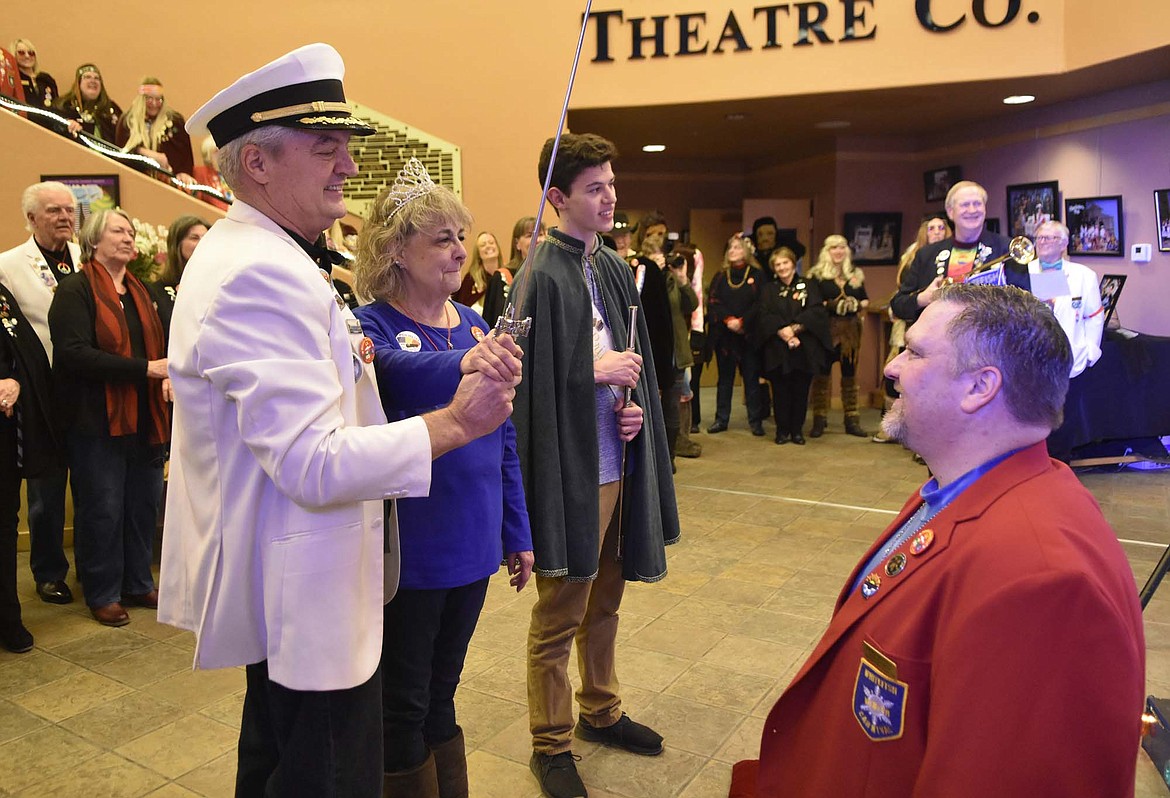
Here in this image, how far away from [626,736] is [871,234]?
8.64m

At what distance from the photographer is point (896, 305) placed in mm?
5504

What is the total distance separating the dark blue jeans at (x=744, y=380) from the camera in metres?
7.95

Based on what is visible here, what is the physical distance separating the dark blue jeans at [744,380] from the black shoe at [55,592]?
18.1 ft

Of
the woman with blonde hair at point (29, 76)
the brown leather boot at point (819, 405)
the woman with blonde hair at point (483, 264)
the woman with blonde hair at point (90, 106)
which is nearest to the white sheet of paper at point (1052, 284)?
the brown leather boot at point (819, 405)

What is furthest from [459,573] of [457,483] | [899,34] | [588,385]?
[899,34]

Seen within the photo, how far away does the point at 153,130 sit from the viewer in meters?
6.39

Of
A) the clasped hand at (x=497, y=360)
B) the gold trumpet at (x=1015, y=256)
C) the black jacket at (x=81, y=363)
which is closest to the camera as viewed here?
the clasped hand at (x=497, y=360)

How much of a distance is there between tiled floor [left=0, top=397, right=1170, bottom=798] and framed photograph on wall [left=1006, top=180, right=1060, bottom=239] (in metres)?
4.16

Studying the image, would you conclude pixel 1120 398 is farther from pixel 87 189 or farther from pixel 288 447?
pixel 87 189

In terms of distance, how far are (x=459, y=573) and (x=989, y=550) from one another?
3.38 ft

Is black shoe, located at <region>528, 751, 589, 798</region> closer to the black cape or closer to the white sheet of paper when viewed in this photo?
the black cape

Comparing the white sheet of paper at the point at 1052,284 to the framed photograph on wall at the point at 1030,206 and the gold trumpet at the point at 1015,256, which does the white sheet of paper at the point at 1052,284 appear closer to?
the gold trumpet at the point at 1015,256

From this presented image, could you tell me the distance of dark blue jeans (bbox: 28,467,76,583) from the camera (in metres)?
3.95

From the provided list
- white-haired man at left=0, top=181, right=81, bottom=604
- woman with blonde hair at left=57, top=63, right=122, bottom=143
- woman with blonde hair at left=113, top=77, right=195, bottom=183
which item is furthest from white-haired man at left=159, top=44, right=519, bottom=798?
woman with blonde hair at left=57, top=63, right=122, bottom=143
